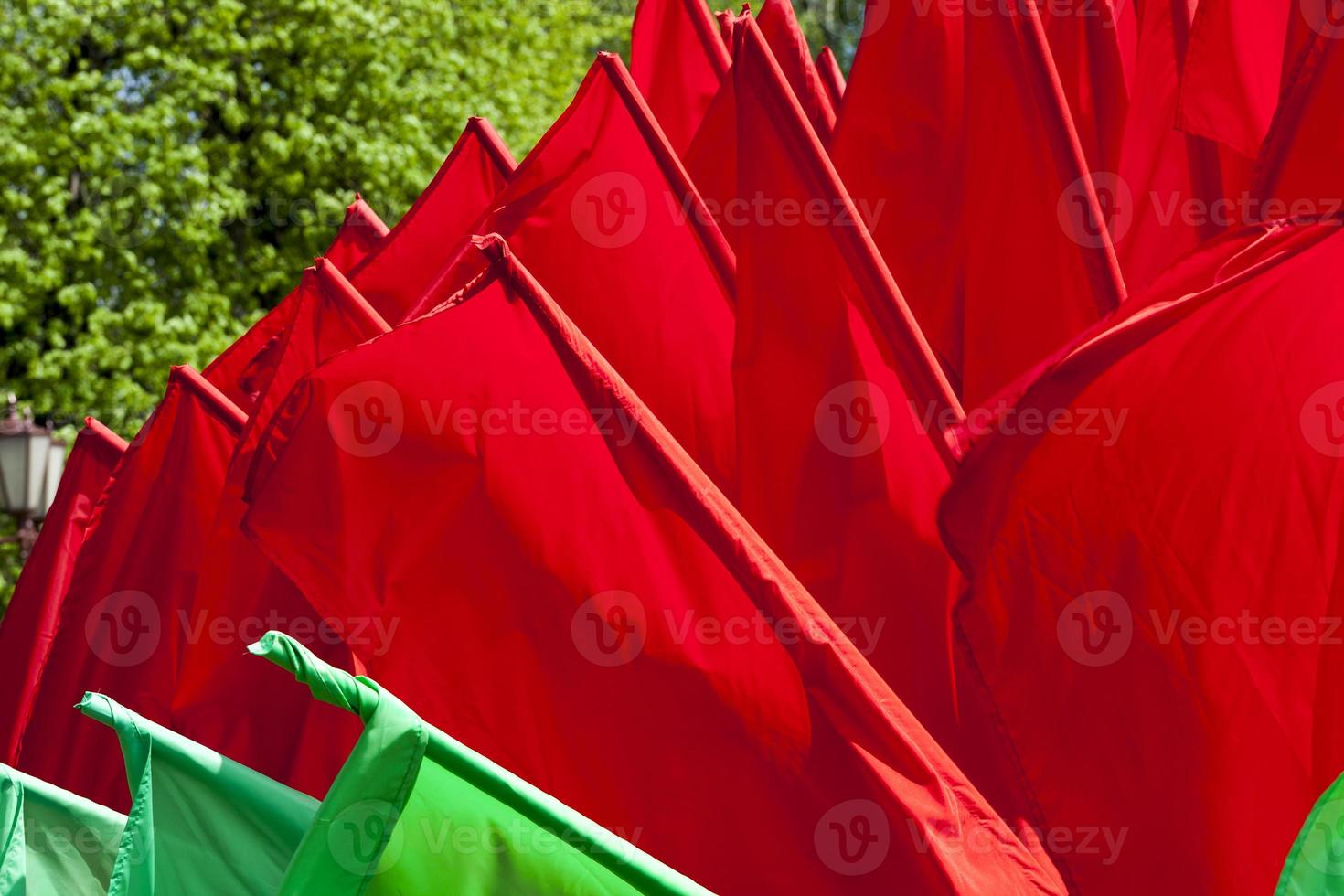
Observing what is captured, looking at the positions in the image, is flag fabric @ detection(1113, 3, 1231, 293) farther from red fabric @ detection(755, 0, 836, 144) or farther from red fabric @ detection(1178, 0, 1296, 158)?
red fabric @ detection(755, 0, 836, 144)

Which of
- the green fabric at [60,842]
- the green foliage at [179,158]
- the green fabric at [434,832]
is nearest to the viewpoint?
the green fabric at [434,832]

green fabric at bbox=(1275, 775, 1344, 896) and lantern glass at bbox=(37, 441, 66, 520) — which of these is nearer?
green fabric at bbox=(1275, 775, 1344, 896)

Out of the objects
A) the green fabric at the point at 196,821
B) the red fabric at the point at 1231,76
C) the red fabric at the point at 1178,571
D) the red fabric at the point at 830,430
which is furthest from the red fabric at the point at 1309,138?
the green fabric at the point at 196,821

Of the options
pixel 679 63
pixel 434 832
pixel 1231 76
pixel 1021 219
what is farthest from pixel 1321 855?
pixel 679 63

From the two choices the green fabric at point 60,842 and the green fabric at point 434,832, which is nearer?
the green fabric at point 434,832

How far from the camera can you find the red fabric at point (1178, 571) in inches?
62.2

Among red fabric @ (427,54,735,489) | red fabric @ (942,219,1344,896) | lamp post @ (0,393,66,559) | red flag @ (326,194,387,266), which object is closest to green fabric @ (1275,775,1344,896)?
red fabric @ (942,219,1344,896)

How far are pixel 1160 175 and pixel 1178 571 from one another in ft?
3.28

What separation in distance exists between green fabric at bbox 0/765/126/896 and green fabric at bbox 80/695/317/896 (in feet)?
1.03

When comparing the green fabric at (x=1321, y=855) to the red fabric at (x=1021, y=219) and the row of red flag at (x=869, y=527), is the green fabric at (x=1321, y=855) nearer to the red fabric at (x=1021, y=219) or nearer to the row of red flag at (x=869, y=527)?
the row of red flag at (x=869, y=527)

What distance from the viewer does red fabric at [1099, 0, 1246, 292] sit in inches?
92.2

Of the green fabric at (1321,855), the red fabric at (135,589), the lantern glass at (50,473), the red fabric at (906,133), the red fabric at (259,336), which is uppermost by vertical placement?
the lantern glass at (50,473)

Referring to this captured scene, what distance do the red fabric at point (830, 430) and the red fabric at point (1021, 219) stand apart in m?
0.30

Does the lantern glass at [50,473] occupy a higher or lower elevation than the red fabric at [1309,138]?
higher
